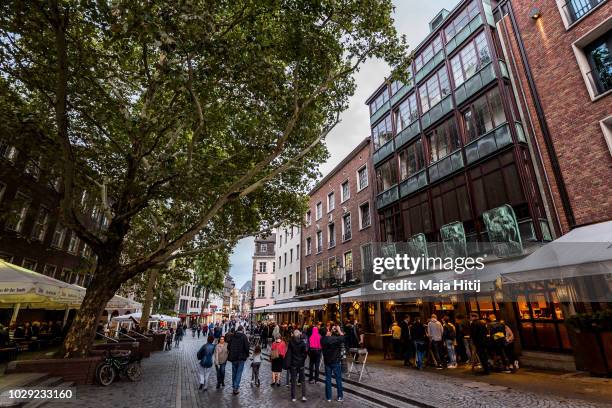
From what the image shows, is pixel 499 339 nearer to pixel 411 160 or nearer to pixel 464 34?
pixel 411 160

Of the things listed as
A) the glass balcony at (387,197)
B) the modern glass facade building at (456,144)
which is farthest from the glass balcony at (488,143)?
the glass balcony at (387,197)

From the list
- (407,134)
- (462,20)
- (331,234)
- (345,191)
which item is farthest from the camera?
(331,234)

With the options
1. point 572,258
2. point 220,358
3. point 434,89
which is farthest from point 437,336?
point 434,89

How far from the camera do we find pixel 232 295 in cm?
12381

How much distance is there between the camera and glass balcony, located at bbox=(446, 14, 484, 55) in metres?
14.8

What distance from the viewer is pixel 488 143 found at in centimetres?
1326

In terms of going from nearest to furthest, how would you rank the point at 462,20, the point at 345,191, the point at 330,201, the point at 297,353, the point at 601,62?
the point at 297,353, the point at 601,62, the point at 462,20, the point at 345,191, the point at 330,201

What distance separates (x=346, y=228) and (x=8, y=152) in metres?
20.8

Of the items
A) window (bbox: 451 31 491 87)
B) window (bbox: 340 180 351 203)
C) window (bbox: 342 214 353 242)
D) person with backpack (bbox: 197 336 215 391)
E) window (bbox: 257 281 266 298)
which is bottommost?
person with backpack (bbox: 197 336 215 391)

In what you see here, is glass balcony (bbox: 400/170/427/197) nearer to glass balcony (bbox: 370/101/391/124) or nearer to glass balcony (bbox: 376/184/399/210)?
glass balcony (bbox: 376/184/399/210)

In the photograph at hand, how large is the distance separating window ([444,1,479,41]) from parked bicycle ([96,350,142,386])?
20061 mm

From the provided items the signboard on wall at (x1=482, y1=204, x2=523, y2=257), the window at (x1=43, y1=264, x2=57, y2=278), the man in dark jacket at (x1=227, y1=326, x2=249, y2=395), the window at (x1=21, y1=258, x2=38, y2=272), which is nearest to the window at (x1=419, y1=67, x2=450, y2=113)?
the signboard on wall at (x1=482, y1=204, x2=523, y2=257)

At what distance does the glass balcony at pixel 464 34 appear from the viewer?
14.8 meters

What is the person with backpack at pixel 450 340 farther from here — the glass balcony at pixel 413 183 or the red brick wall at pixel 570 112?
the glass balcony at pixel 413 183
